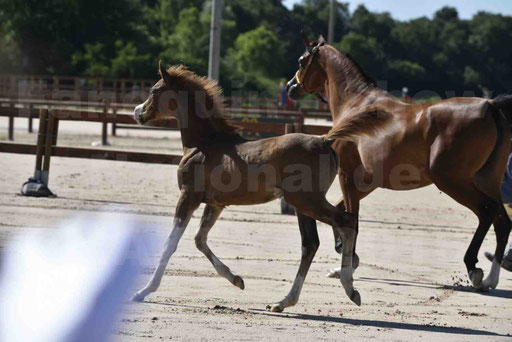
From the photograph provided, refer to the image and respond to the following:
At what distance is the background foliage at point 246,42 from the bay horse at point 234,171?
1182cm

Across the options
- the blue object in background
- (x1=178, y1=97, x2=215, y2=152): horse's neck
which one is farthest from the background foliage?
(x1=178, y1=97, x2=215, y2=152): horse's neck

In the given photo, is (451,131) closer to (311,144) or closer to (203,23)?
(311,144)

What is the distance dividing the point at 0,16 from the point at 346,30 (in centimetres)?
6221

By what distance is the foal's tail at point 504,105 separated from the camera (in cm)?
754

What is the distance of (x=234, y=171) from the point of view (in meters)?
6.62

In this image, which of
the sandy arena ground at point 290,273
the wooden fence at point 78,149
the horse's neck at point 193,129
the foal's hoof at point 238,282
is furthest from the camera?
the wooden fence at point 78,149

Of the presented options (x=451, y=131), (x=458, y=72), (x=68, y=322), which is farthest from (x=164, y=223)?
(x=458, y=72)

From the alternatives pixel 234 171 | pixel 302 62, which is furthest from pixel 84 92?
pixel 234 171

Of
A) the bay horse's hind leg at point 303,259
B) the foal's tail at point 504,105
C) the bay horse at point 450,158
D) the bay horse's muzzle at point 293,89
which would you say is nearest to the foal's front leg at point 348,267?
the bay horse's hind leg at point 303,259

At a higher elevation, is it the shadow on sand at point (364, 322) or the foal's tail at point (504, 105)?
the foal's tail at point (504, 105)

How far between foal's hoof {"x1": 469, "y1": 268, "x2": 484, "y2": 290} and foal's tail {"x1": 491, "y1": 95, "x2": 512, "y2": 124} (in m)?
1.35

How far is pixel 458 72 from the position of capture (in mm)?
92188

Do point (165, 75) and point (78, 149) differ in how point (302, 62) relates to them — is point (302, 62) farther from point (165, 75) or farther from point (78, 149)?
point (78, 149)

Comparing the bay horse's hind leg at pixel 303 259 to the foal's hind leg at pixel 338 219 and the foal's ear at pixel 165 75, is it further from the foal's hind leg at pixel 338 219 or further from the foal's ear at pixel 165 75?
the foal's ear at pixel 165 75
